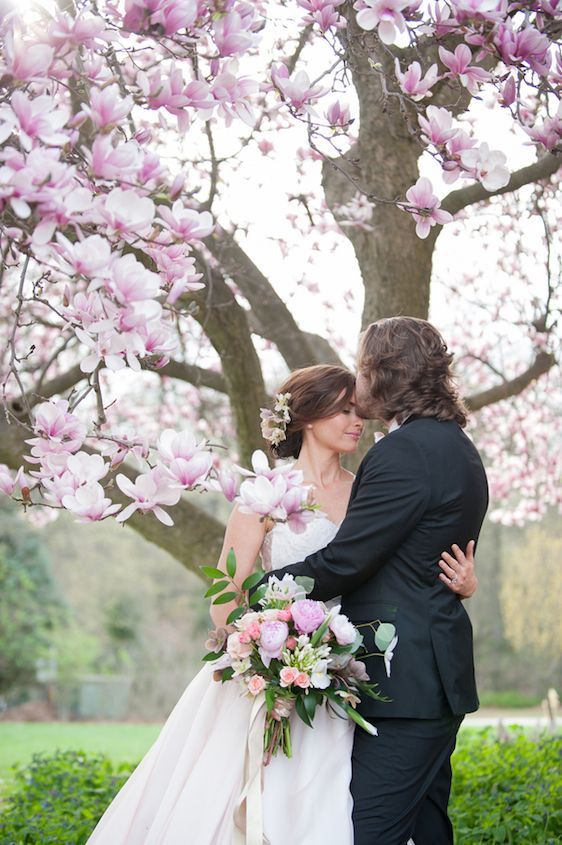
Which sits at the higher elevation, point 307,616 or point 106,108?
point 106,108

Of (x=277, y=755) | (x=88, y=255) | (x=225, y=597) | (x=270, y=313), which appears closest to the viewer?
(x=88, y=255)

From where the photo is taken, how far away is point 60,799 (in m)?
4.74

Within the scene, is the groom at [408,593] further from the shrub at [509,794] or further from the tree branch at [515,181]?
the tree branch at [515,181]

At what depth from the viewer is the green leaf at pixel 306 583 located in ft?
7.23

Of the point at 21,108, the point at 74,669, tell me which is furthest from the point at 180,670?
the point at 21,108

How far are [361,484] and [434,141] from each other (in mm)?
825

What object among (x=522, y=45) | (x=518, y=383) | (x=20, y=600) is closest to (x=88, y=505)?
(x=522, y=45)

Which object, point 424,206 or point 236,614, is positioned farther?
point 236,614

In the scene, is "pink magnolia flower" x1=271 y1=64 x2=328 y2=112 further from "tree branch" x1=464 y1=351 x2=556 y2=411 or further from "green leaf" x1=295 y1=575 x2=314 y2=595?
"tree branch" x1=464 y1=351 x2=556 y2=411

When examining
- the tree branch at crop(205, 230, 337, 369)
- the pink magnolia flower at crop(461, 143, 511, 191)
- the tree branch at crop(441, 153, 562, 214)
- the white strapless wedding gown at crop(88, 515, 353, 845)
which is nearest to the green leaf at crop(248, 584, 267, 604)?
the white strapless wedding gown at crop(88, 515, 353, 845)

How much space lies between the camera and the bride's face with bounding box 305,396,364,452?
2869 mm

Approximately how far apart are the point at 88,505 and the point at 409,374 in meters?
0.98

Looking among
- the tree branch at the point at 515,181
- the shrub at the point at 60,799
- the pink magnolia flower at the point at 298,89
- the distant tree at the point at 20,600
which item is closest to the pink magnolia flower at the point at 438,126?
the pink magnolia flower at the point at 298,89

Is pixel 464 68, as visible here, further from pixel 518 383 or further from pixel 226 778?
pixel 518 383
